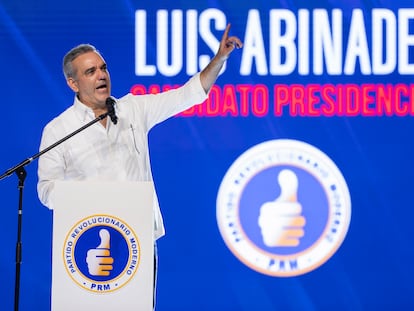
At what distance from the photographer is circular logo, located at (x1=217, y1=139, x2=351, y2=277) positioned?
4.51 m

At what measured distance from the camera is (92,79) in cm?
348

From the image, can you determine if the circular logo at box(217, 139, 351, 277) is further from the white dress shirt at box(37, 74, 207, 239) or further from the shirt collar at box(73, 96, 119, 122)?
the shirt collar at box(73, 96, 119, 122)

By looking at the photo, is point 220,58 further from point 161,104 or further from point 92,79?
point 92,79

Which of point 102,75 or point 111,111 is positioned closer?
point 111,111

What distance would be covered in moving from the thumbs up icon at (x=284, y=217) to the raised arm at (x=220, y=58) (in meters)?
1.19

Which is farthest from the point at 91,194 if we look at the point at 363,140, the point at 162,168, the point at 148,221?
the point at 363,140

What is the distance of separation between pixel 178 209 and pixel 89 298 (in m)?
1.82

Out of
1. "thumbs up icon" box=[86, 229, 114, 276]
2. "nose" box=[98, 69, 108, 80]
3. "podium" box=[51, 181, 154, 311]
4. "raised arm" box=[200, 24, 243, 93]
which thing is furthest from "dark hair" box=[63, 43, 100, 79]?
"thumbs up icon" box=[86, 229, 114, 276]

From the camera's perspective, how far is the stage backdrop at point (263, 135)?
4.47 meters

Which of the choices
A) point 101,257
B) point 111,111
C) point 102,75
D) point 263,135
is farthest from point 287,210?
point 101,257

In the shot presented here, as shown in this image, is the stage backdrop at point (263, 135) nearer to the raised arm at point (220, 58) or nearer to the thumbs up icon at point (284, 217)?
the thumbs up icon at point (284, 217)

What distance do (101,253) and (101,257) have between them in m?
0.01

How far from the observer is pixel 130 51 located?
4.54 meters

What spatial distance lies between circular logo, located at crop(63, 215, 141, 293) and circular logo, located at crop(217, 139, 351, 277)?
5.96 ft
